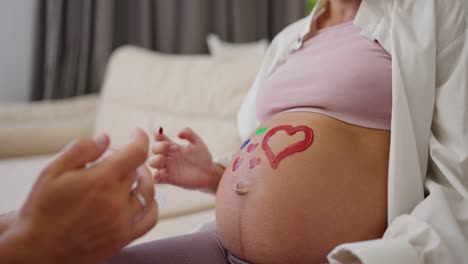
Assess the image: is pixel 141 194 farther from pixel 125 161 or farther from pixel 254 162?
pixel 254 162

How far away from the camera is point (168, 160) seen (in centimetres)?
95

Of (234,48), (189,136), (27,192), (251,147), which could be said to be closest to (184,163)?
(189,136)

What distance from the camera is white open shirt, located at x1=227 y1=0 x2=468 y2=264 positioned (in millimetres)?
706

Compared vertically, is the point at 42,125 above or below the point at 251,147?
below

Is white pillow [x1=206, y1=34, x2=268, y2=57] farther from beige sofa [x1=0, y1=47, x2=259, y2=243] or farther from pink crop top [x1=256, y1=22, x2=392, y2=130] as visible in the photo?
pink crop top [x1=256, y1=22, x2=392, y2=130]

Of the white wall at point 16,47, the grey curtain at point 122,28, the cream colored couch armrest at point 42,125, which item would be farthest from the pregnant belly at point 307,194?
the white wall at point 16,47

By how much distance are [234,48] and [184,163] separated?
1708 millimetres

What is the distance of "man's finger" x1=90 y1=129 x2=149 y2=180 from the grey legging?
252mm

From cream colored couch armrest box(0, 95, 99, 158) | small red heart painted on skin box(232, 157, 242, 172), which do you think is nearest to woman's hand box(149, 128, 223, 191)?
small red heart painted on skin box(232, 157, 242, 172)

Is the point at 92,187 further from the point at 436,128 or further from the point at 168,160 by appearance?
the point at 436,128

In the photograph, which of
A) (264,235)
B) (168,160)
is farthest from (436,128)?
(168,160)

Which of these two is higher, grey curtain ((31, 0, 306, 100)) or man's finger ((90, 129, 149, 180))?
man's finger ((90, 129, 149, 180))

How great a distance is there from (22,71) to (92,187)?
95.2 inches

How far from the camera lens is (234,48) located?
2.60m
